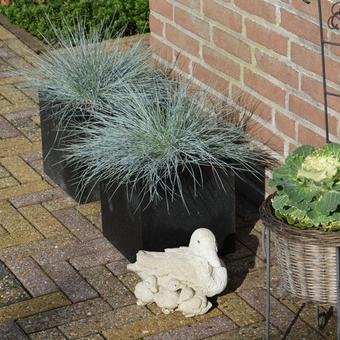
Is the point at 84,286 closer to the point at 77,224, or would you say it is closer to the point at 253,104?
the point at 77,224

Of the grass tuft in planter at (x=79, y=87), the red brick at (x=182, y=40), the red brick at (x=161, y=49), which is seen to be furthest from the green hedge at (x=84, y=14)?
the grass tuft in planter at (x=79, y=87)

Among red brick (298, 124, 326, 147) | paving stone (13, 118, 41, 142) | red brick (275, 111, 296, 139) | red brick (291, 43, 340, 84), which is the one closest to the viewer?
red brick (291, 43, 340, 84)

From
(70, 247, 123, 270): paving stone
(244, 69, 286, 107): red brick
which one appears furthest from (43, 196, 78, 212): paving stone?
(244, 69, 286, 107): red brick

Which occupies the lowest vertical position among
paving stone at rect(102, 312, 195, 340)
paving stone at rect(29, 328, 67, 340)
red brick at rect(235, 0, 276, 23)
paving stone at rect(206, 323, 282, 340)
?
paving stone at rect(29, 328, 67, 340)

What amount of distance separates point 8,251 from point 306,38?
185cm

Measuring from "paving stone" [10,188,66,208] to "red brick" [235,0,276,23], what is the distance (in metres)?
1.48

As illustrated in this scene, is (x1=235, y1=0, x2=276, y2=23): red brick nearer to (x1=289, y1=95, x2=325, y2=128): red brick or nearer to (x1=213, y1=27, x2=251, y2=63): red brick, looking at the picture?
(x1=213, y1=27, x2=251, y2=63): red brick

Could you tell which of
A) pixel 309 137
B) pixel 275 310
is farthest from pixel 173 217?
pixel 309 137

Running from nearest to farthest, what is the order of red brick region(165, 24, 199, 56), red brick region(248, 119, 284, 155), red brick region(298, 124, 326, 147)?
1. red brick region(298, 124, 326, 147)
2. red brick region(248, 119, 284, 155)
3. red brick region(165, 24, 199, 56)

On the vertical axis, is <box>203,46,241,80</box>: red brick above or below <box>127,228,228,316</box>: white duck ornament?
above

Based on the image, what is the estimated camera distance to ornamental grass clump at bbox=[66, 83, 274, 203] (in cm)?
538

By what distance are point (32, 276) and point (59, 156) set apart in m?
0.96

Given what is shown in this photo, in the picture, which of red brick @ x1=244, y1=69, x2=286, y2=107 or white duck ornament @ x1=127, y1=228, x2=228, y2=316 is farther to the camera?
red brick @ x1=244, y1=69, x2=286, y2=107

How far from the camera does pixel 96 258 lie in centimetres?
568
